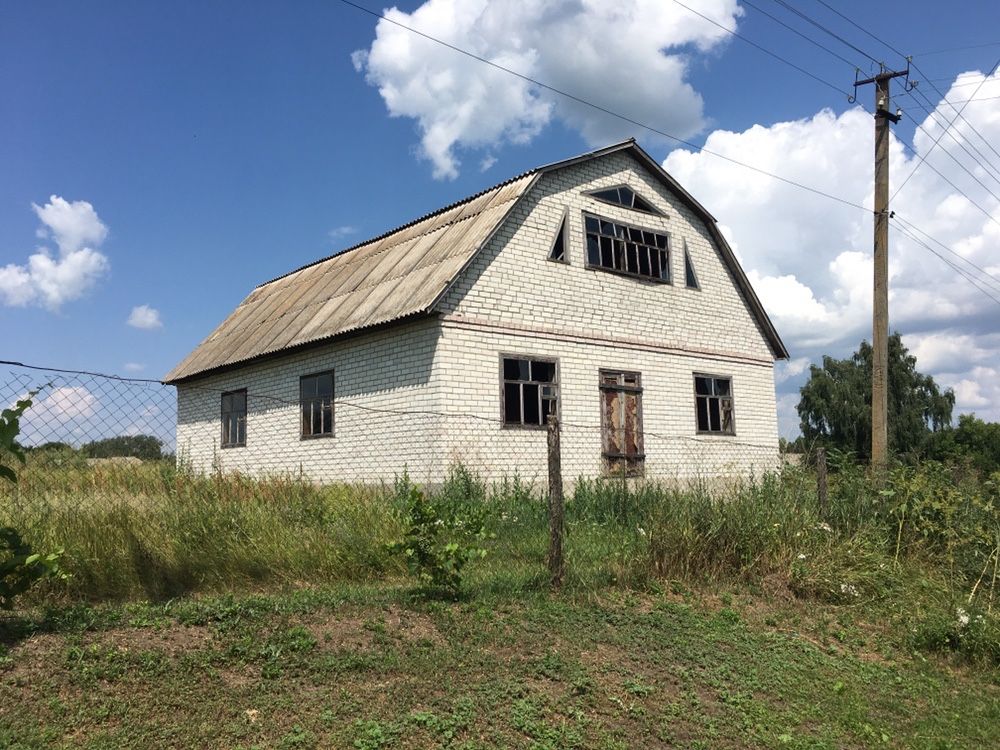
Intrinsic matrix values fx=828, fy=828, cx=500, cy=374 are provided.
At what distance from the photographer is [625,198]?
695 inches

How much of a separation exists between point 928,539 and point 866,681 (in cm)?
373

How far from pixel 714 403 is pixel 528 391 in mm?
5573

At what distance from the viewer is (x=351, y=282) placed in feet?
57.7

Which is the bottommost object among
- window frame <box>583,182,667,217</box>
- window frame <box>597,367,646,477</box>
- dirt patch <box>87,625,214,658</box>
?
dirt patch <box>87,625,214,658</box>

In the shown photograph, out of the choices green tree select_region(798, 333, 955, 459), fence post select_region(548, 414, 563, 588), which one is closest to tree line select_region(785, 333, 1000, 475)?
green tree select_region(798, 333, 955, 459)

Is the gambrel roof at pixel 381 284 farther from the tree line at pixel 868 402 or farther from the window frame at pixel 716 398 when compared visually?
the tree line at pixel 868 402

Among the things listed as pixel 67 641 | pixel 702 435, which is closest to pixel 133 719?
pixel 67 641

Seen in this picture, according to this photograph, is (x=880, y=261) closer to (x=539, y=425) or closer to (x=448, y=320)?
(x=539, y=425)

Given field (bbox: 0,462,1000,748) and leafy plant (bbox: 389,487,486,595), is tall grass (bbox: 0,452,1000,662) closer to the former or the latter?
field (bbox: 0,462,1000,748)

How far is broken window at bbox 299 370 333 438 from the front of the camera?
15.9m

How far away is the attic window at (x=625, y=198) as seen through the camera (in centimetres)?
1711

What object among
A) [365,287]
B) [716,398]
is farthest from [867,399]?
[365,287]

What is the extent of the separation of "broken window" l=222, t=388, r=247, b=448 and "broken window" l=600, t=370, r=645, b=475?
7.91 m

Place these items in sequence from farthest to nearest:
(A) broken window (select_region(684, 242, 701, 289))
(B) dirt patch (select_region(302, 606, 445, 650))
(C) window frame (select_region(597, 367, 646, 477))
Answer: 1. (A) broken window (select_region(684, 242, 701, 289))
2. (C) window frame (select_region(597, 367, 646, 477))
3. (B) dirt patch (select_region(302, 606, 445, 650))
